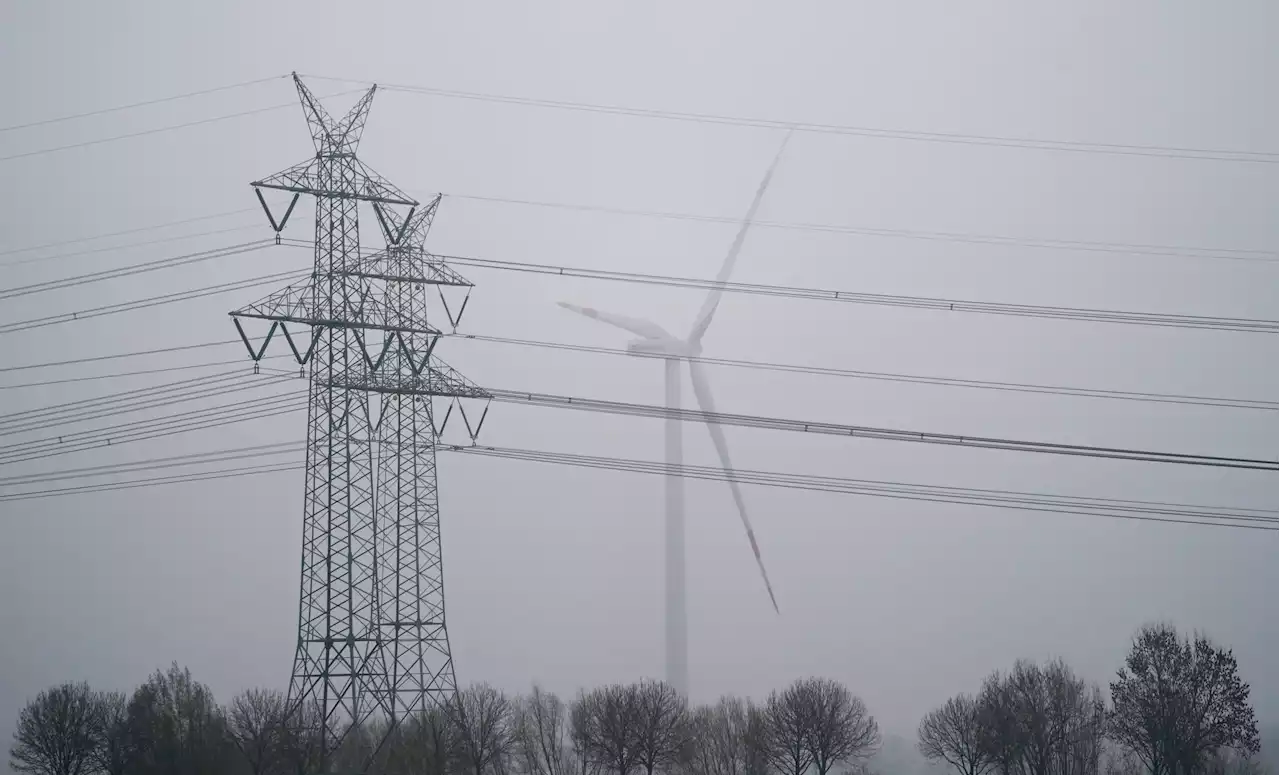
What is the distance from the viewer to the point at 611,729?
70312mm

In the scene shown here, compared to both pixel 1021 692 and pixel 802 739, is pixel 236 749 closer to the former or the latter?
pixel 802 739

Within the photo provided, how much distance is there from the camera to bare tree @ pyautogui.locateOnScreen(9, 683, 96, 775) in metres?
72.2

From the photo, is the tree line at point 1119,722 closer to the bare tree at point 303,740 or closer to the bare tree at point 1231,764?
the bare tree at point 1231,764

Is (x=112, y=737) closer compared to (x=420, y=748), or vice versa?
(x=420, y=748)

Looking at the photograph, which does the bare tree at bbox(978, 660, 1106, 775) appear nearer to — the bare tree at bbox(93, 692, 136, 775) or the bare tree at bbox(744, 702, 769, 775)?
the bare tree at bbox(744, 702, 769, 775)

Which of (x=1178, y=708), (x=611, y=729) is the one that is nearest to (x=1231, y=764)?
(x=1178, y=708)

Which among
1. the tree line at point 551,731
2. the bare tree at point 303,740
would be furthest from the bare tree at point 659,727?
the bare tree at point 303,740

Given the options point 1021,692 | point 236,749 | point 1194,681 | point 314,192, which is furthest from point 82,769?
point 1194,681

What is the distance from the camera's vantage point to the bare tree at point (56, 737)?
2844 inches

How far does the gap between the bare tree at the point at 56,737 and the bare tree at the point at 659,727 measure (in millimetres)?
33329

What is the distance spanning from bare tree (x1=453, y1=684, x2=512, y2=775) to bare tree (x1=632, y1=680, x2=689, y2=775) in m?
8.16

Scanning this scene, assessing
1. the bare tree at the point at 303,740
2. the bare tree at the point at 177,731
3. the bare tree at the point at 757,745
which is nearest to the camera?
the bare tree at the point at 303,740

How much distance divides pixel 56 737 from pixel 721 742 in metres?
42.2

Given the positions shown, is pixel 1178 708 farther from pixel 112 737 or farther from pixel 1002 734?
pixel 112 737
